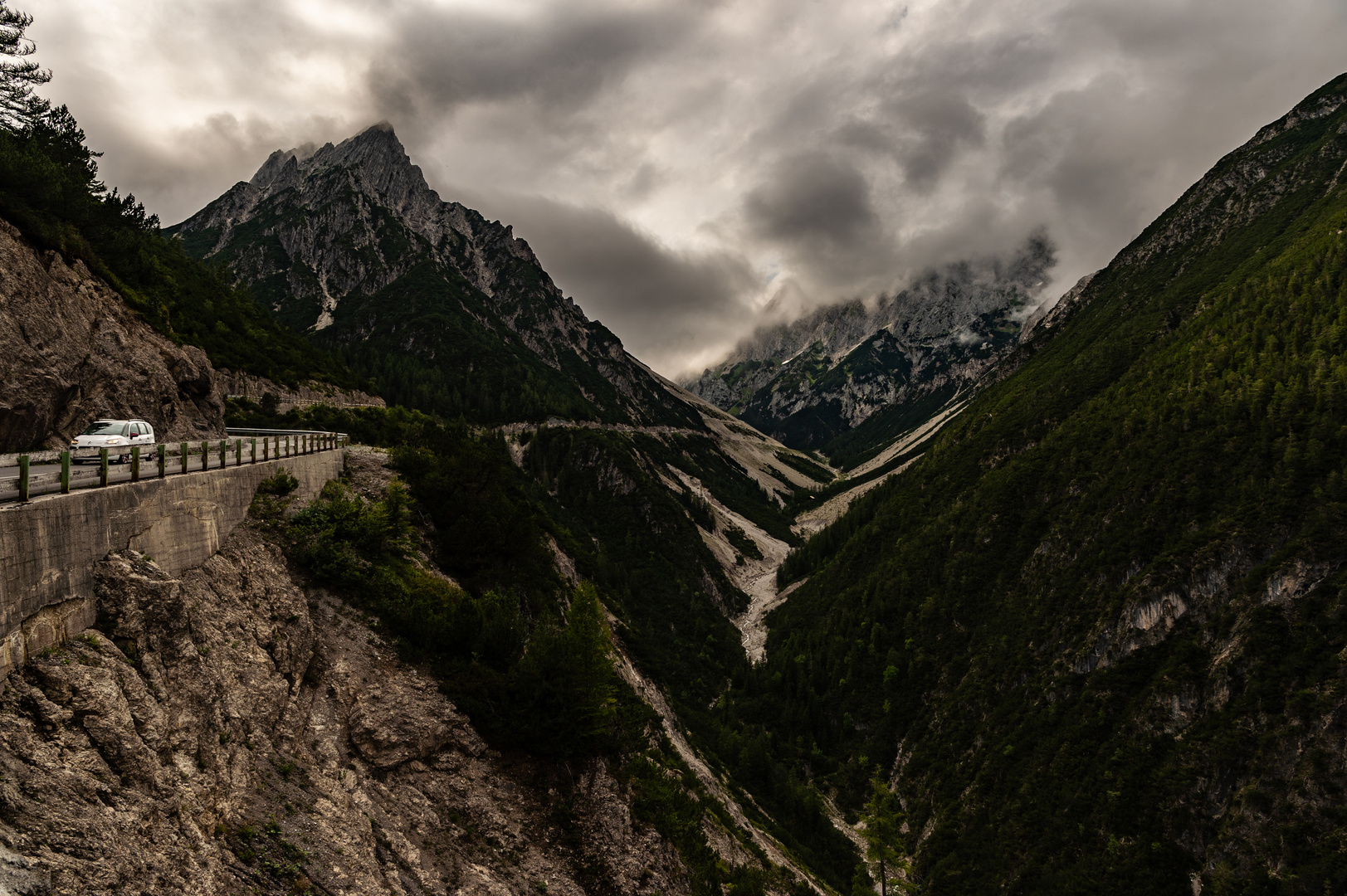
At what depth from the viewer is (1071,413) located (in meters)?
140

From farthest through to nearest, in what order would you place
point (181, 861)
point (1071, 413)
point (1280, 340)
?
point (1071, 413) < point (1280, 340) < point (181, 861)

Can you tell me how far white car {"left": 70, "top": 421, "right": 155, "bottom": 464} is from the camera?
26.6 m

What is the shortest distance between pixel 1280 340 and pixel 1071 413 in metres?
37.4

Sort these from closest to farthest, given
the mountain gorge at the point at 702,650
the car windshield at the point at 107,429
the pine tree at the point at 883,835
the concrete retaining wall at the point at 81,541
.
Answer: the concrete retaining wall at the point at 81,541 < the mountain gorge at the point at 702,650 < the car windshield at the point at 107,429 < the pine tree at the point at 883,835

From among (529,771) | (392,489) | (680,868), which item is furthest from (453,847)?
(392,489)

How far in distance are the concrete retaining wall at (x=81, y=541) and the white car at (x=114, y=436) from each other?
336 inches

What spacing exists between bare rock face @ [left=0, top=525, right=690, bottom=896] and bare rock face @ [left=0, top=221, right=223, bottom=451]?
67.5ft

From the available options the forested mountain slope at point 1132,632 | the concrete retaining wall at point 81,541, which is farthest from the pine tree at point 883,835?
the concrete retaining wall at point 81,541

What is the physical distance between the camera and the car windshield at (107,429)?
2766cm

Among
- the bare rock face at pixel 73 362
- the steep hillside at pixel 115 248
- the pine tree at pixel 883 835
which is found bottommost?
the pine tree at pixel 883 835

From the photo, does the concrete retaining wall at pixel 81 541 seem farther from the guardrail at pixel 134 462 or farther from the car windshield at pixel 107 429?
the car windshield at pixel 107 429

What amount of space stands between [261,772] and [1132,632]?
10592cm

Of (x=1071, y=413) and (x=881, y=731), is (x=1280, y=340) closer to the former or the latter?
(x=1071, y=413)

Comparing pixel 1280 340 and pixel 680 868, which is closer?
pixel 680 868
